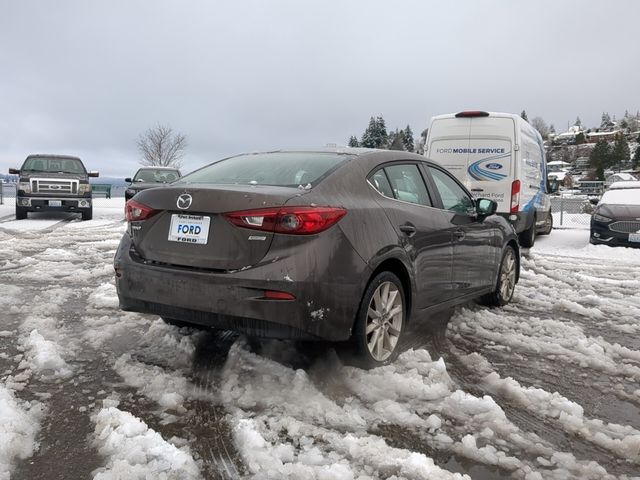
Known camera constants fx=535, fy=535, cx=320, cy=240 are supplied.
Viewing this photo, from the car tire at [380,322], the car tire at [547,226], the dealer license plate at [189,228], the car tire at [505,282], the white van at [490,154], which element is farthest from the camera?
the car tire at [547,226]

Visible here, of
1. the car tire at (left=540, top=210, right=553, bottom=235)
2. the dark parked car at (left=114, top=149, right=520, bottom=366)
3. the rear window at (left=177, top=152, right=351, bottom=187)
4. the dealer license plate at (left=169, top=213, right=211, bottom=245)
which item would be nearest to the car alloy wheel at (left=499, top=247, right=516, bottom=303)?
the dark parked car at (left=114, top=149, right=520, bottom=366)

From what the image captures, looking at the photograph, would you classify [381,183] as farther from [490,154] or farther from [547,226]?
[547,226]

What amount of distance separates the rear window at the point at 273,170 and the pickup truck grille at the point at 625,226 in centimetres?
950

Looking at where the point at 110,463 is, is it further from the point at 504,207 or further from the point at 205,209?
the point at 504,207

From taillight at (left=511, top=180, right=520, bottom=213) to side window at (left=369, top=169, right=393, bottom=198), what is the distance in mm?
6747

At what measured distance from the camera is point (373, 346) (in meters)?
3.60

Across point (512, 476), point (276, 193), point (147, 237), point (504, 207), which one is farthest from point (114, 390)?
point (504, 207)

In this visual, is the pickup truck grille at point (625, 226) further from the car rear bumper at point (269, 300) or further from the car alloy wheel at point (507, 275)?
the car rear bumper at point (269, 300)

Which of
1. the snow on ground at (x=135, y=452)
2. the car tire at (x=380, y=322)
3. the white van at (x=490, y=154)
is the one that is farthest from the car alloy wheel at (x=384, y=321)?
the white van at (x=490, y=154)

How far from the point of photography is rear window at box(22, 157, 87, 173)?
1516 centimetres

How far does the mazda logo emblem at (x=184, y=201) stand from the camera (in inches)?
130

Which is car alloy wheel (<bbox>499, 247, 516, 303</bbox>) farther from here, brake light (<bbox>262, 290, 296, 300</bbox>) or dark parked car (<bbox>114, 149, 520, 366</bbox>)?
brake light (<bbox>262, 290, 296, 300</bbox>)

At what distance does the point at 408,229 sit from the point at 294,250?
1.13 metres

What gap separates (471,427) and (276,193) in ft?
5.62
